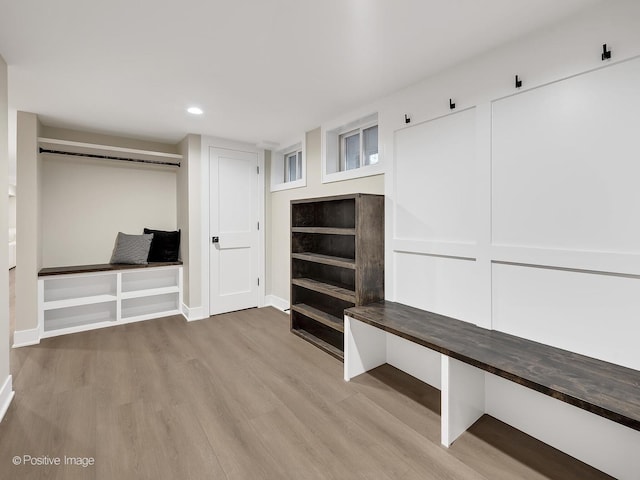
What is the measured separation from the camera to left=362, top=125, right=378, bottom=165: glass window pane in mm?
3105

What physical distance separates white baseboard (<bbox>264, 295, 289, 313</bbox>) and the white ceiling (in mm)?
2547

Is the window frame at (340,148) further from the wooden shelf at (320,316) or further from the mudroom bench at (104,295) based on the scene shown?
the mudroom bench at (104,295)

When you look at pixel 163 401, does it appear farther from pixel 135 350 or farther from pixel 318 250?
pixel 318 250

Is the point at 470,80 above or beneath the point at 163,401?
above

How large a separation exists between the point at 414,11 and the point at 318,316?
2520 mm

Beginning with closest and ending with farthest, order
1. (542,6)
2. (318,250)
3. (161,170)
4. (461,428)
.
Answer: (542,6) < (461,428) < (318,250) < (161,170)

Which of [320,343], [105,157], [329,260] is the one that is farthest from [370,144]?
[105,157]

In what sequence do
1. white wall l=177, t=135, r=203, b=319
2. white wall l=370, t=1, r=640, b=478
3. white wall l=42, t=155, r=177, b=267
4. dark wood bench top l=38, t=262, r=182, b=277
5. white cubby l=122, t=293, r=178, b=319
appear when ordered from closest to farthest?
1. white wall l=370, t=1, r=640, b=478
2. dark wood bench top l=38, t=262, r=182, b=277
3. white wall l=42, t=155, r=177, b=267
4. white wall l=177, t=135, r=203, b=319
5. white cubby l=122, t=293, r=178, b=319

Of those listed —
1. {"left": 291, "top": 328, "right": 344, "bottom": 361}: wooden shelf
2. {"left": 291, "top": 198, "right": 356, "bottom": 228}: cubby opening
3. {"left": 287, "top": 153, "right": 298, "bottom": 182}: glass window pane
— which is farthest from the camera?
{"left": 287, "top": 153, "right": 298, "bottom": 182}: glass window pane

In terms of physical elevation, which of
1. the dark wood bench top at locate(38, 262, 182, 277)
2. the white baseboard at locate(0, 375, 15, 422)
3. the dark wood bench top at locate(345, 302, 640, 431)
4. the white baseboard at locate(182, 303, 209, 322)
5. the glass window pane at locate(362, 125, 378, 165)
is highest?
the glass window pane at locate(362, 125, 378, 165)

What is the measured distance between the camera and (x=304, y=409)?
2105 millimetres

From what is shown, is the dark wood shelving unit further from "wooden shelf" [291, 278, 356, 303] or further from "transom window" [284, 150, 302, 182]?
"transom window" [284, 150, 302, 182]

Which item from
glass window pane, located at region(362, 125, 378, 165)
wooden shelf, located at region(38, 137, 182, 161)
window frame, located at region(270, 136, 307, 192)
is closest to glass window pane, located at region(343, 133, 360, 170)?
glass window pane, located at region(362, 125, 378, 165)

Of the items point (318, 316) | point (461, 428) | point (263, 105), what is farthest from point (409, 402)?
point (263, 105)
